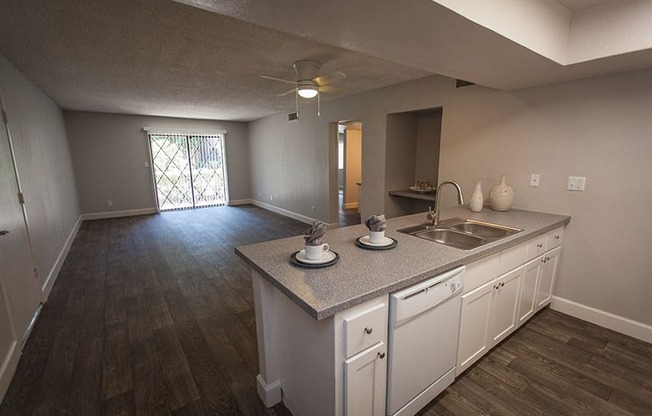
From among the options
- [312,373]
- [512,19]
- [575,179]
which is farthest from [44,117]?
[575,179]

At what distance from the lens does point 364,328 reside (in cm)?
117

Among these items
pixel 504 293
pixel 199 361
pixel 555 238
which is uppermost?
pixel 555 238

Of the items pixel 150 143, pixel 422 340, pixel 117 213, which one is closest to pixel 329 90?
pixel 422 340

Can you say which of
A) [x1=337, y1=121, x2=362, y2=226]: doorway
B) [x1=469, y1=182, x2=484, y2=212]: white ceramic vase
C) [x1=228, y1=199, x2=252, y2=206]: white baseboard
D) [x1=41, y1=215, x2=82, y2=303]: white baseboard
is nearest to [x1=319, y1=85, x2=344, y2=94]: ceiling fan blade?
[x1=469, y1=182, x2=484, y2=212]: white ceramic vase

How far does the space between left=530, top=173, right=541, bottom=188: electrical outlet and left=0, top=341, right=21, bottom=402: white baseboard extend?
158 inches

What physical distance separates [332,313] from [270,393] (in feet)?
3.04

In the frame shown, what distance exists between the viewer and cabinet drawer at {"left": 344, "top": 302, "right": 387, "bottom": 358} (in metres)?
1.12

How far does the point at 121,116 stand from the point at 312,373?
282 inches

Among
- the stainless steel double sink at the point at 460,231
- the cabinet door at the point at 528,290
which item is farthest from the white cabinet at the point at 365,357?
the cabinet door at the point at 528,290

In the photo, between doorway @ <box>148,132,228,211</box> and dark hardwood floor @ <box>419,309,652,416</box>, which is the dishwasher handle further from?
doorway @ <box>148,132,228,211</box>

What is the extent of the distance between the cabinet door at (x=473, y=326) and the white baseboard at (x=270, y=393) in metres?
1.04

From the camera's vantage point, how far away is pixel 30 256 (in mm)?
2566

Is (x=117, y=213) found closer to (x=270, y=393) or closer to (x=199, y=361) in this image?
(x=199, y=361)

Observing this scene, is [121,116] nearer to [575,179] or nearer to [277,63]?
[277,63]
